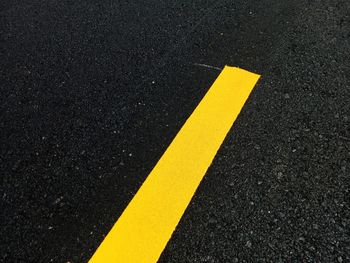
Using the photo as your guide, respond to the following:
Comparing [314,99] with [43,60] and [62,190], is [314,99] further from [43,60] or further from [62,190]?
[43,60]

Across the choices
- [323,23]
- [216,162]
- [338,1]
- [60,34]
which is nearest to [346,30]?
[323,23]

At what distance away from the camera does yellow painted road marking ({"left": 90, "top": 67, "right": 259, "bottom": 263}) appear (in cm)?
155

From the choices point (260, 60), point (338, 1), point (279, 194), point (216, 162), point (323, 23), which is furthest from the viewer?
point (338, 1)

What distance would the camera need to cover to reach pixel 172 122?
6.56ft

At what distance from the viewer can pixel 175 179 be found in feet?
5.75

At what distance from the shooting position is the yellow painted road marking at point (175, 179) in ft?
5.07

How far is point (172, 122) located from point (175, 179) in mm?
359

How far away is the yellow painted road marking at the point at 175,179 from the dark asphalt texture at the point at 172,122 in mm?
41

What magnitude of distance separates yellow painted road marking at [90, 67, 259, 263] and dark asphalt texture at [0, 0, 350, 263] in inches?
1.6

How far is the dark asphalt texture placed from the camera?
1579 mm

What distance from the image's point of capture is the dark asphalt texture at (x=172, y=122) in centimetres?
A: 158

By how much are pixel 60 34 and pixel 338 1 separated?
6.18 feet

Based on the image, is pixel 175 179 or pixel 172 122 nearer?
pixel 175 179

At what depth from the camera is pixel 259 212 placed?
162 centimetres
